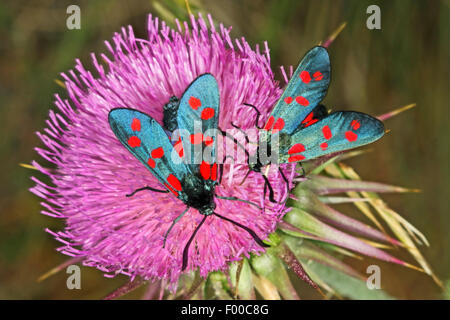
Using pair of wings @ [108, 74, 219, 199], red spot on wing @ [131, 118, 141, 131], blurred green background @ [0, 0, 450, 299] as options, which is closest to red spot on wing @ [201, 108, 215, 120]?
pair of wings @ [108, 74, 219, 199]

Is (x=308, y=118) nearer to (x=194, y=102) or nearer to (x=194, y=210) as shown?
(x=194, y=102)

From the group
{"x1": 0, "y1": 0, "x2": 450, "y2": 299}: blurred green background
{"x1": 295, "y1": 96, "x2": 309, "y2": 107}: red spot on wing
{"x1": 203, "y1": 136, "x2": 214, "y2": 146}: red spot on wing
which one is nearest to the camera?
{"x1": 203, "y1": 136, "x2": 214, "y2": 146}: red spot on wing

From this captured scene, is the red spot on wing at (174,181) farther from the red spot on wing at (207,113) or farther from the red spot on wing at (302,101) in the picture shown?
the red spot on wing at (302,101)

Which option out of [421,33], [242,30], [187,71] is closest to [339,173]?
[187,71]

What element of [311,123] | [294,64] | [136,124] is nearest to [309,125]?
[311,123]

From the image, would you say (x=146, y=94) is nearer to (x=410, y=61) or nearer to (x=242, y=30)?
(x=242, y=30)

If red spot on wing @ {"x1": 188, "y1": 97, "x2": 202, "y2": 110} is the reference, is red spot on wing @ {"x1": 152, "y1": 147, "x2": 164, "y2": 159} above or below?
below

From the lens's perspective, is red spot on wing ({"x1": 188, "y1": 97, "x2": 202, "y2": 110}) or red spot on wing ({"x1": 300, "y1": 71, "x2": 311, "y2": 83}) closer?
red spot on wing ({"x1": 188, "y1": 97, "x2": 202, "y2": 110})

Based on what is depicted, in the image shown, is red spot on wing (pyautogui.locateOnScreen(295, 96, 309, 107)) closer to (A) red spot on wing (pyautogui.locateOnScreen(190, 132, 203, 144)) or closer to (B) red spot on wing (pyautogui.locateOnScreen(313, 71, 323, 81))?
(B) red spot on wing (pyautogui.locateOnScreen(313, 71, 323, 81))
